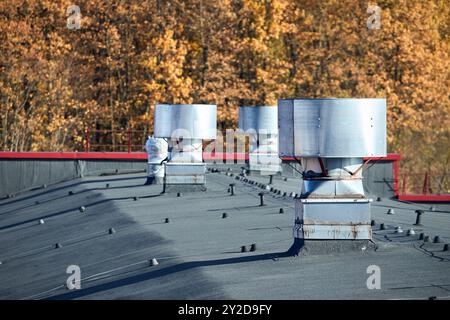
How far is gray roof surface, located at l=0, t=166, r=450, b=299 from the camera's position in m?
14.3

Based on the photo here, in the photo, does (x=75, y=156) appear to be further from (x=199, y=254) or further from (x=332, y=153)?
(x=332, y=153)

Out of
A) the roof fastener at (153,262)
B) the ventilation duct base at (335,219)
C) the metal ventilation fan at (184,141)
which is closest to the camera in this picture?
the ventilation duct base at (335,219)

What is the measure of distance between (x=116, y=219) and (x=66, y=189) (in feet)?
45.3

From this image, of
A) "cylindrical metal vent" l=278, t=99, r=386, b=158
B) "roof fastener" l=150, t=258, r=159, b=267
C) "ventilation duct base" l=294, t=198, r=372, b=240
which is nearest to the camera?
"cylindrical metal vent" l=278, t=99, r=386, b=158

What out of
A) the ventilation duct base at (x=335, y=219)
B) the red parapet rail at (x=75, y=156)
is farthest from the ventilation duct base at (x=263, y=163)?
the ventilation duct base at (x=335, y=219)

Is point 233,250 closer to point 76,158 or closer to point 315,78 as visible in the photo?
point 76,158

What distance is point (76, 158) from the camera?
144ft

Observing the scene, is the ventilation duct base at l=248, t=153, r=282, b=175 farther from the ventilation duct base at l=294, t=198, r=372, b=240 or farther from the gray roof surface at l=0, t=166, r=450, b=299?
the ventilation duct base at l=294, t=198, r=372, b=240

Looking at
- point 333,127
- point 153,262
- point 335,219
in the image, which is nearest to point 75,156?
point 153,262

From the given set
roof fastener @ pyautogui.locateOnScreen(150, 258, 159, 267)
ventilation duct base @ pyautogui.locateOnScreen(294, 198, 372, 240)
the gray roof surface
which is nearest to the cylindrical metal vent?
ventilation duct base @ pyautogui.locateOnScreen(294, 198, 372, 240)

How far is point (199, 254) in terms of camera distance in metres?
17.9

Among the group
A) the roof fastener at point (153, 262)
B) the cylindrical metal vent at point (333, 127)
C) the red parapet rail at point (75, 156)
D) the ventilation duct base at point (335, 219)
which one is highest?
the cylindrical metal vent at point (333, 127)

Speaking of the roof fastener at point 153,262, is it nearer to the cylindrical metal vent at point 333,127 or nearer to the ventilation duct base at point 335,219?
the ventilation duct base at point 335,219

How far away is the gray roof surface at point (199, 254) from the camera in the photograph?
1432 centimetres
